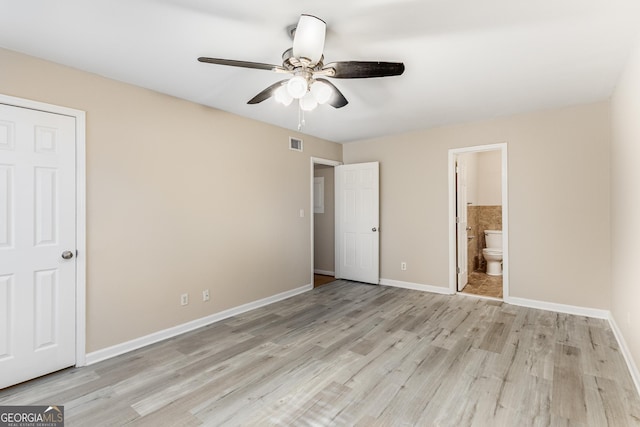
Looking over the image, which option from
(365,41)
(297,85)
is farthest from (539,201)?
(297,85)

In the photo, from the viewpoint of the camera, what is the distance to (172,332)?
10.3ft

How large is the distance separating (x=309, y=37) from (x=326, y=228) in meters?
4.29

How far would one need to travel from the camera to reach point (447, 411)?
1943mm

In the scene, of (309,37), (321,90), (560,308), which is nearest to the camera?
(309,37)

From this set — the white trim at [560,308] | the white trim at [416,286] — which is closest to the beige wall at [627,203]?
the white trim at [560,308]

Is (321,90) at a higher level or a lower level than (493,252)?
higher

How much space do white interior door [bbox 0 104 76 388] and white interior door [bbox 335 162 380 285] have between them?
3790 millimetres

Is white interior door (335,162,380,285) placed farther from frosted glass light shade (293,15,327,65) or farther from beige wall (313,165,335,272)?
frosted glass light shade (293,15,327,65)

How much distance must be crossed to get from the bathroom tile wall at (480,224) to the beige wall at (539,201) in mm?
1837

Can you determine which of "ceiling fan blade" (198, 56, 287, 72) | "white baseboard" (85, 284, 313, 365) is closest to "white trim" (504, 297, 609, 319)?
"white baseboard" (85, 284, 313, 365)

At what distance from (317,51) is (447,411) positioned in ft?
7.89

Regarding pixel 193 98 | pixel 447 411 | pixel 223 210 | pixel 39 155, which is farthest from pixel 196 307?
pixel 447 411

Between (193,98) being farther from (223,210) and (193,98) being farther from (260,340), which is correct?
(260,340)

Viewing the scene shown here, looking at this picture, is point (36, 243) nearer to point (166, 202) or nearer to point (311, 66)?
point (166, 202)
